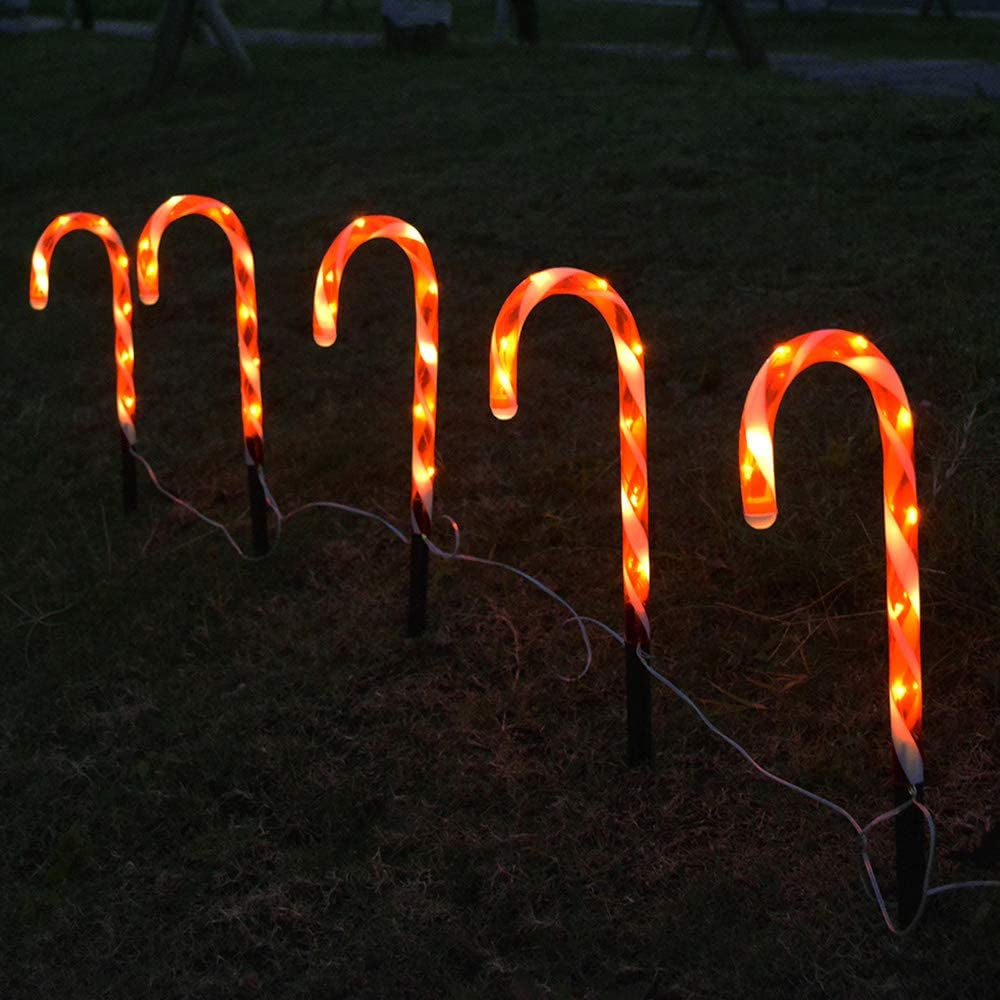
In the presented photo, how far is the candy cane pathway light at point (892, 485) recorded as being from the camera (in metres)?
2.37

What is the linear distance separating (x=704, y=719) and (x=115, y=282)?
8.40ft

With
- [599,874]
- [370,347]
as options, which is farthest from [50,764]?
[370,347]

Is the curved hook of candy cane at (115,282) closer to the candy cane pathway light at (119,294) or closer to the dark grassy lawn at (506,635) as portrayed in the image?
the candy cane pathway light at (119,294)

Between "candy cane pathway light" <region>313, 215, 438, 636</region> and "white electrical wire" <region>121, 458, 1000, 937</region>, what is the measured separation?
0.43 feet

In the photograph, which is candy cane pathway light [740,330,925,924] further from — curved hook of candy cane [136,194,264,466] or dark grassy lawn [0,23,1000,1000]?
curved hook of candy cane [136,194,264,466]

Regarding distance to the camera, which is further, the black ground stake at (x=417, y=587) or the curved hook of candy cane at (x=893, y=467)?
the black ground stake at (x=417, y=587)

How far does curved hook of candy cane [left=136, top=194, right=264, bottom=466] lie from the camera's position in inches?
159

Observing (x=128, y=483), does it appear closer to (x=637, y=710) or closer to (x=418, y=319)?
(x=418, y=319)

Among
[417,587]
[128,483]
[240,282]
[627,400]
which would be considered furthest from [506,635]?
[128,483]

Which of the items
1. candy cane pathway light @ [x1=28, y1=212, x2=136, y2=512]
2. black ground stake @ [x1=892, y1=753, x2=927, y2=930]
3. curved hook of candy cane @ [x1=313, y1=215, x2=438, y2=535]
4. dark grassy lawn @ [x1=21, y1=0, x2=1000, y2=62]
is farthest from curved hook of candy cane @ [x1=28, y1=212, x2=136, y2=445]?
dark grassy lawn @ [x1=21, y1=0, x2=1000, y2=62]

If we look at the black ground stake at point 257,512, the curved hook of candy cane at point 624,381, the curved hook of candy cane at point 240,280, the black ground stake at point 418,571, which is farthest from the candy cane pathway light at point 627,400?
the black ground stake at point 257,512

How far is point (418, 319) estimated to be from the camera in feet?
12.0

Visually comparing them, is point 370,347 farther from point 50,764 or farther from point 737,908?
point 737,908

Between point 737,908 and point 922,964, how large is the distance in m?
0.39
